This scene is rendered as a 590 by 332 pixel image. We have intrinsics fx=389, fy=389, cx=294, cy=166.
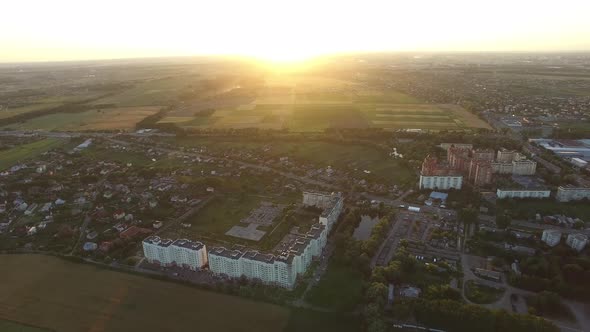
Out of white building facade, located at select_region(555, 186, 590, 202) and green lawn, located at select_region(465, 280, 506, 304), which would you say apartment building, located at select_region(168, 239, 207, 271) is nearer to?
green lawn, located at select_region(465, 280, 506, 304)

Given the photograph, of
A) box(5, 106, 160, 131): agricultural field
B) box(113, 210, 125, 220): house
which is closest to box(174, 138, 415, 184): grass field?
box(5, 106, 160, 131): agricultural field

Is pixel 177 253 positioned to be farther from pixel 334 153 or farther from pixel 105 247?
pixel 334 153

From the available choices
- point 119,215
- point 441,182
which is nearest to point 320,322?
point 119,215

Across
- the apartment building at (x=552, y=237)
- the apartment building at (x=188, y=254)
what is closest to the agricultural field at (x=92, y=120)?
the apartment building at (x=188, y=254)

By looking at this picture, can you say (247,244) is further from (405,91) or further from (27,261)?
(405,91)

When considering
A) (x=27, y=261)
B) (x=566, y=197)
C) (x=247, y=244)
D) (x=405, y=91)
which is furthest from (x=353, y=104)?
(x=27, y=261)

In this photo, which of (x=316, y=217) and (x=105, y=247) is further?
(x=316, y=217)

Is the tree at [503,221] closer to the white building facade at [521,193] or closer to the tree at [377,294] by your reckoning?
the white building facade at [521,193]
